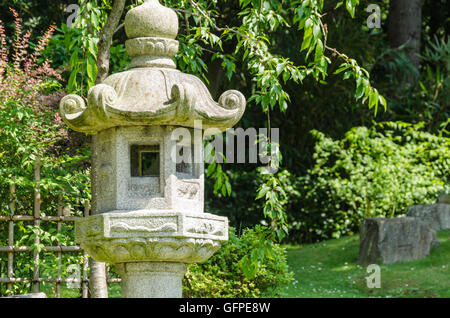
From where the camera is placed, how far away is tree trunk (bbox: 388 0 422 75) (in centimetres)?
1343

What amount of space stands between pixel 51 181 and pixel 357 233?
650cm

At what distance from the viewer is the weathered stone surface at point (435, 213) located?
35.3ft

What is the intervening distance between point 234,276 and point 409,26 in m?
8.21

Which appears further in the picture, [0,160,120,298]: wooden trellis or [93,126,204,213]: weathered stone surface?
[0,160,120,298]: wooden trellis

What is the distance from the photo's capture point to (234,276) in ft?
23.0

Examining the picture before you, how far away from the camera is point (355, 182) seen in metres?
11.5

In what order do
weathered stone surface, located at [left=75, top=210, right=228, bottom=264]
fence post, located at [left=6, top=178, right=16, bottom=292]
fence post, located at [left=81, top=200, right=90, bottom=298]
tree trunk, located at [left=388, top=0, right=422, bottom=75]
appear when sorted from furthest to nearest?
tree trunk, located at [left=388, top=0, right=422, bottom=75], fence post, located at [left=81, top=200, right=90, bottom=298], fence post, located at [left=6, top=178, right=16, bottom=292], weathered stone surface, located at [left=75, top=210, right=228, bottom=264]

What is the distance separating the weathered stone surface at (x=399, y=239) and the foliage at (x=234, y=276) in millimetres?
2629

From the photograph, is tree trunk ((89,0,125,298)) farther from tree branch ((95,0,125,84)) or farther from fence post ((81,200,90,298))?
fence post ((81,200,90,298))

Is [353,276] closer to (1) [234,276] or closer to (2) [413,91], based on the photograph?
(1) [234,276]

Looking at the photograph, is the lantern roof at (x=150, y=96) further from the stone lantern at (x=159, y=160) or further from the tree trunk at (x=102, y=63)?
the tree trunk at (x=102, y=63)

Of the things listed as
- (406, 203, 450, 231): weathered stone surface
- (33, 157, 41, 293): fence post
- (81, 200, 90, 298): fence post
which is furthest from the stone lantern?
(406, 203, 450, 231): weathered stone surface

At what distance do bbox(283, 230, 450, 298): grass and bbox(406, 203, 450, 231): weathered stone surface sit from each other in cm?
23

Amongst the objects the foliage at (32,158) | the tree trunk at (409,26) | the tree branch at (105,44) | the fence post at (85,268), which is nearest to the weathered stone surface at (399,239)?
the fence post at (85,268)
